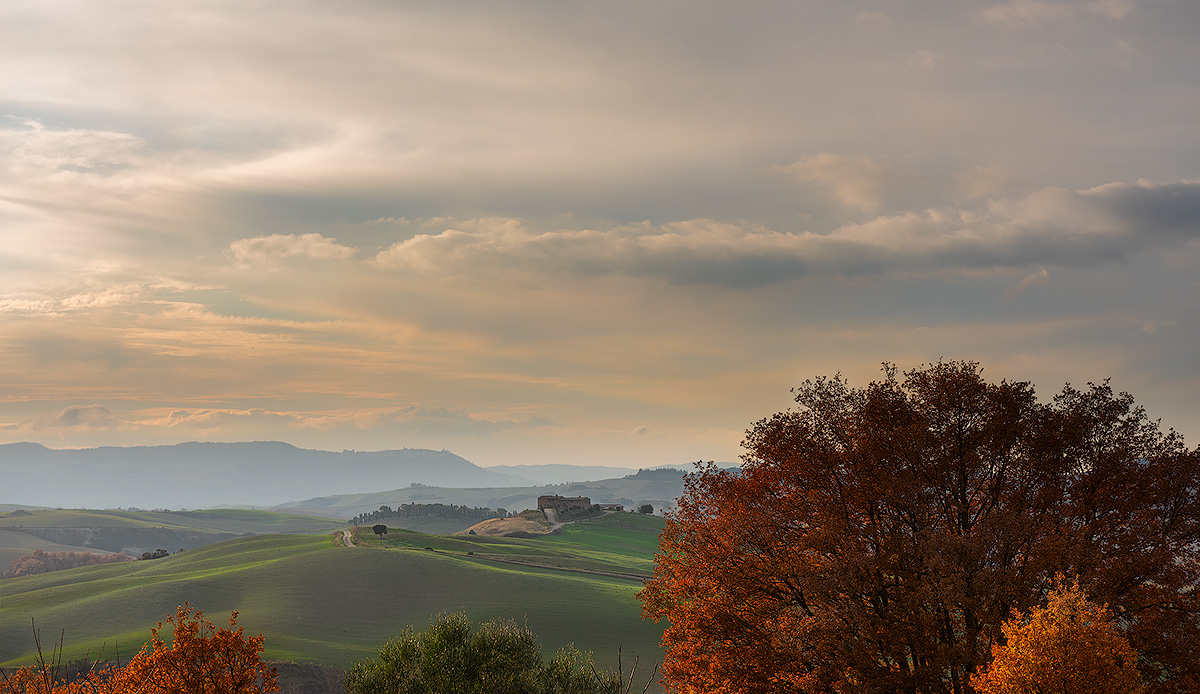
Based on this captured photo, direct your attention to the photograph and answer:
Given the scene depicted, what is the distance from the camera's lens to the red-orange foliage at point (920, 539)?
30.9 meters

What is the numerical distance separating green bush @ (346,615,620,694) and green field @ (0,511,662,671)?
29.0 m

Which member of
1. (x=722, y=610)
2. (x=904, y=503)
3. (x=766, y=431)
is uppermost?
(x=766, y=431)

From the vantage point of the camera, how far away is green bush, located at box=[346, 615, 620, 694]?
5462 centimetres

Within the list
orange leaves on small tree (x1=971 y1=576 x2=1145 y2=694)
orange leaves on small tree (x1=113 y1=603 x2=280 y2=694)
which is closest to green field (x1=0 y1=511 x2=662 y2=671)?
orange leaves on small tree (x1=113 y1=603 x2=280 y2=694)

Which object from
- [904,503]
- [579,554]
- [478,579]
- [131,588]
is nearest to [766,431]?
[904,503]

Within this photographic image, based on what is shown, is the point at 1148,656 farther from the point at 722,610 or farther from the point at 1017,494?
the point at 722,610

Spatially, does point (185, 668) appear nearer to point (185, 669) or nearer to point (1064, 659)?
point (185, 669)

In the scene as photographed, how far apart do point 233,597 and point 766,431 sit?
11089 cm

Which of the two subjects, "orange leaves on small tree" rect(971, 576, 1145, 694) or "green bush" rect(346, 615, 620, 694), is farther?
"green bush" rect(346, 615, 620, 694)

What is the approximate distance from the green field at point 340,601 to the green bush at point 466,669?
29.0 m

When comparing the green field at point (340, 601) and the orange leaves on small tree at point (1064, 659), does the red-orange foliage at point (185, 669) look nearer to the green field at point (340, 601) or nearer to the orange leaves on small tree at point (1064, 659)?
the orange leaves on small tree at point (1064, 659)

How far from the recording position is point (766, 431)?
124ft

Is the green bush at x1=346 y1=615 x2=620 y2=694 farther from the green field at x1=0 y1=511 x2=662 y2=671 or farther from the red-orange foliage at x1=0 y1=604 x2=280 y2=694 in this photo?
the green field at x1=0 y1=511 x2=662 y2=671

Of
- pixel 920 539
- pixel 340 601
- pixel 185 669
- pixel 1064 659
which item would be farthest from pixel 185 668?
pixel 340 601
